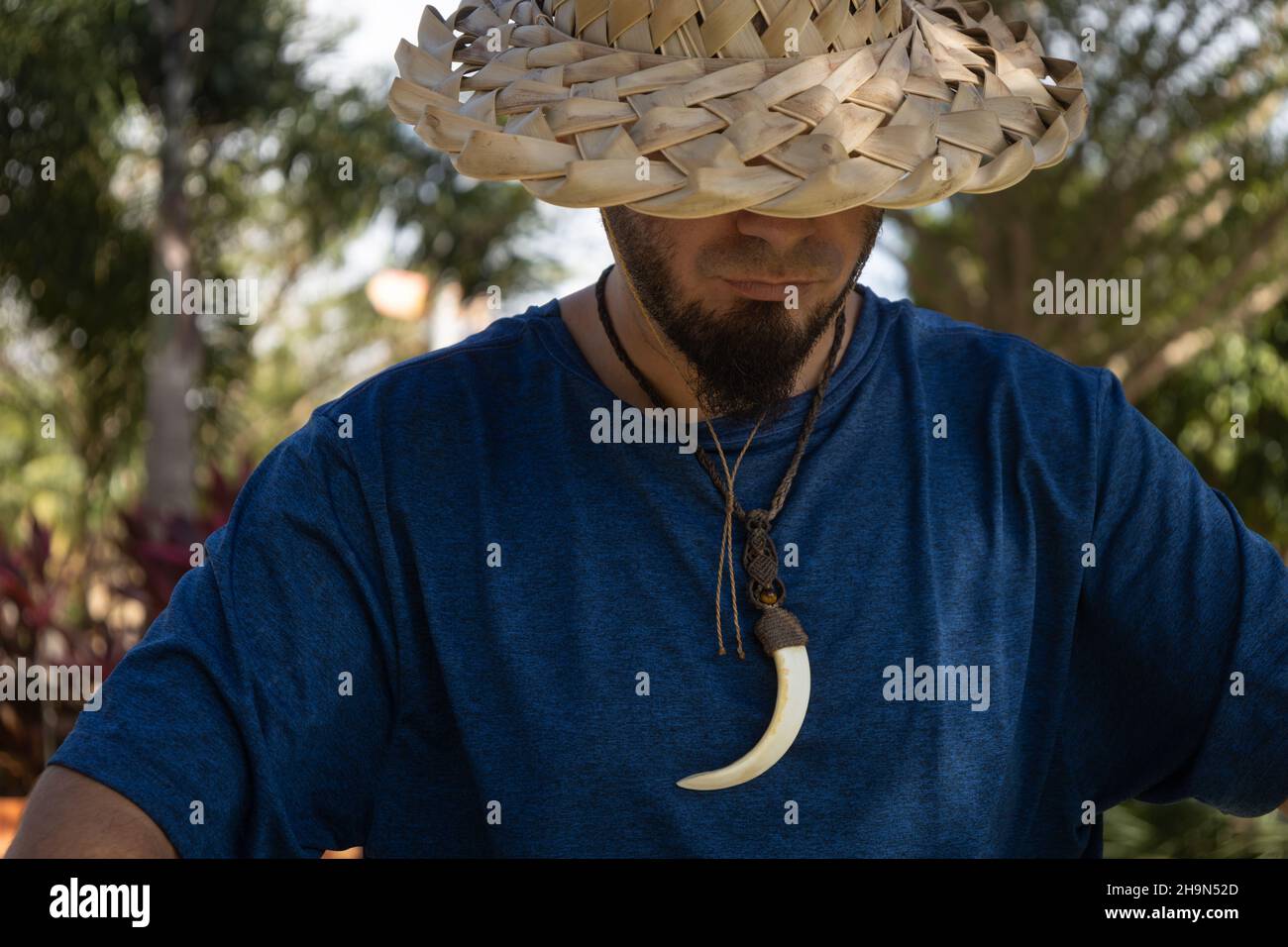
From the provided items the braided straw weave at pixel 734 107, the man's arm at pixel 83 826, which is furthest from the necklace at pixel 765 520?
the man's arm at pixel 83 826

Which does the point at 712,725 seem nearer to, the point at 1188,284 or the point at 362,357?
the point at 1188,284

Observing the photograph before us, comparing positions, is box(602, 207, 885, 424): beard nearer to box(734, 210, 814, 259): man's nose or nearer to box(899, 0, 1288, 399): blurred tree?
box(734, 210, 814, 259): man's nose

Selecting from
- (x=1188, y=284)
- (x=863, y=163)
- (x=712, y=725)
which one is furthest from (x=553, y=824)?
(x=1188, y=284)

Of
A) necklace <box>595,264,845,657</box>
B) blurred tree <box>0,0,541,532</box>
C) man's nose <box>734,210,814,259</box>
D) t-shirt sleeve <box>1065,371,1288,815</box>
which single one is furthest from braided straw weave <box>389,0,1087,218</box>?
blurred tree <box>0,0,541,532</box>

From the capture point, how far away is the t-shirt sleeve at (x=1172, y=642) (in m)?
1.69

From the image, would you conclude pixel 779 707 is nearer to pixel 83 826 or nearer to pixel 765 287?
pixel 765 287

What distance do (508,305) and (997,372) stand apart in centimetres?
873

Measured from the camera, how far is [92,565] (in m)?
6.71

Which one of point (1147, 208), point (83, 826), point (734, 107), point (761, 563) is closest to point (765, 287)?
point (734, 107)

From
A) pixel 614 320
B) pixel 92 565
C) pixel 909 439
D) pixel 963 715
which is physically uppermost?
pixel 614 320

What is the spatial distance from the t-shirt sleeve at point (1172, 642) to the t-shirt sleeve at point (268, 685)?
2.97 ft

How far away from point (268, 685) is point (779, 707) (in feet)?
1.86

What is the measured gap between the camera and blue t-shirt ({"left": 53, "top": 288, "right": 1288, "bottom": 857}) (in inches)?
61.7

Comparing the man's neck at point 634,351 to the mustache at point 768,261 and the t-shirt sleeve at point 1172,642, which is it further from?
the t-shirt sleeve at point 1172,642
